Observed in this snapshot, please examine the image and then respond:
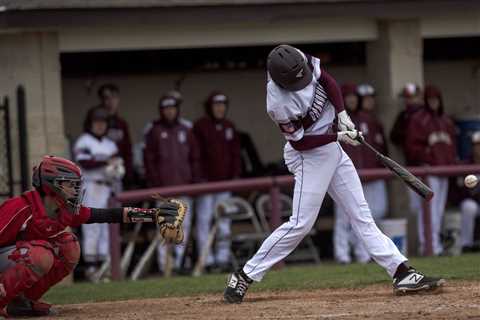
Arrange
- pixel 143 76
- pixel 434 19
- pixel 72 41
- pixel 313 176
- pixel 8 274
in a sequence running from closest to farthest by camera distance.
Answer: pixel 8 274, pixel 313 176, pixel 72 41, pixel 434 19, pixel 143 76

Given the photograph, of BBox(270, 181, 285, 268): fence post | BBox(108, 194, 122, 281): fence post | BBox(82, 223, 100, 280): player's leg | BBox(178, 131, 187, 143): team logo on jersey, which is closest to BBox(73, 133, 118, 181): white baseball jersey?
BBox(82, 223, 100, 280): player's leg

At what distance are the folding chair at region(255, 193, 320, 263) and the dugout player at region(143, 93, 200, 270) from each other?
86 cm

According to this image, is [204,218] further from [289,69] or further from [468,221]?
[289,69]

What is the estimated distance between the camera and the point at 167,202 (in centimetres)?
722

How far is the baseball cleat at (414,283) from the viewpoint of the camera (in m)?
7.28

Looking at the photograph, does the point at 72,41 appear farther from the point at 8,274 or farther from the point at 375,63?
the point at 8,274

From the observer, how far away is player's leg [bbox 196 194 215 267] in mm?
11609

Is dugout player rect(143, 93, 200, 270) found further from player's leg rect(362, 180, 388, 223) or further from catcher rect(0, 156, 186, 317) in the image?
catcher rect(0, 156, 186, 317)

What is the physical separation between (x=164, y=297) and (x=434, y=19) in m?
5.68

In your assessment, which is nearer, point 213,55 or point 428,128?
point 428,128

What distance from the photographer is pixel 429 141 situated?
12.2 m

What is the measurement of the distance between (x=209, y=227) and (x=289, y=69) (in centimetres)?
493

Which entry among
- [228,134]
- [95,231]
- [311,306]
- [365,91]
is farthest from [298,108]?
[365,91]

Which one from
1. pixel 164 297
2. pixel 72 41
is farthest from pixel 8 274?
pixel 72 41
